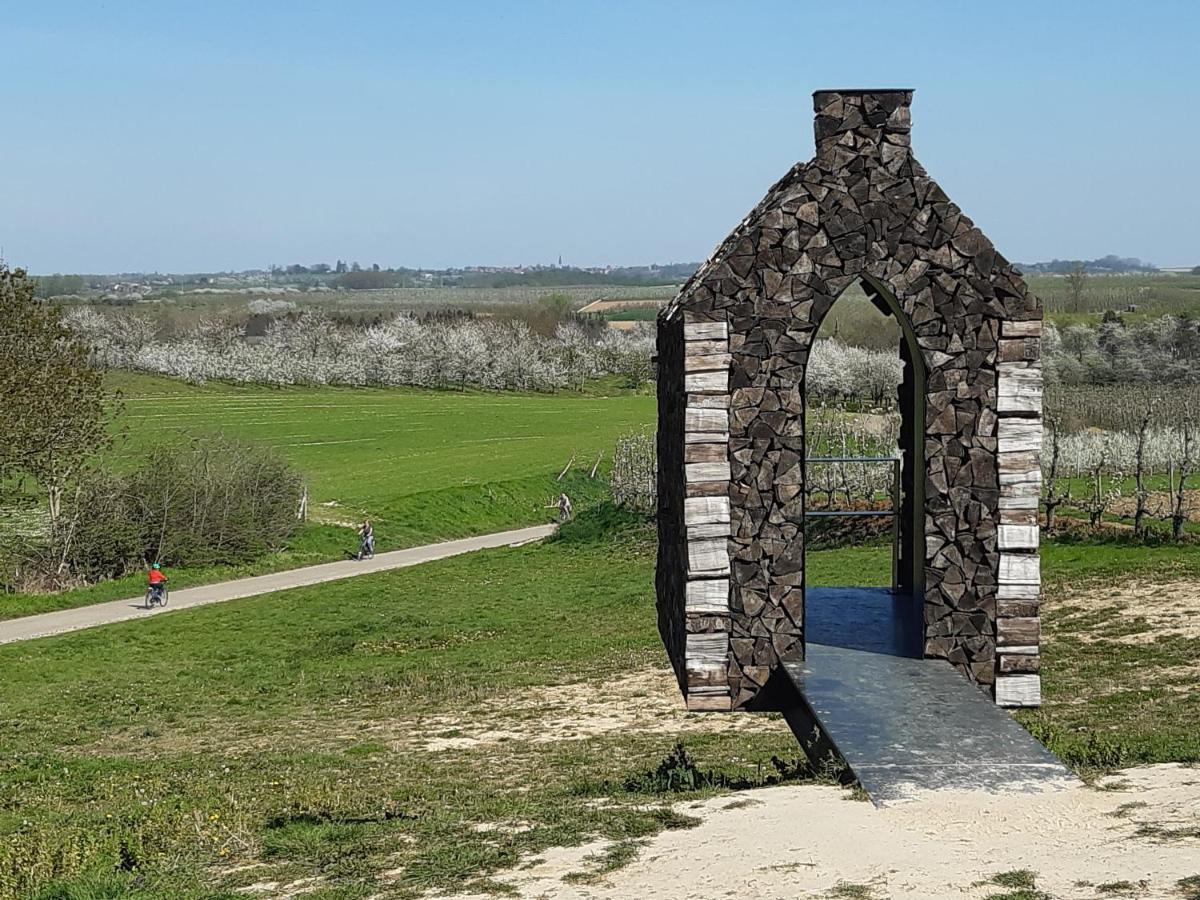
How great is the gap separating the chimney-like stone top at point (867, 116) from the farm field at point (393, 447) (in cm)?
2271

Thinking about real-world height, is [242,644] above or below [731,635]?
below

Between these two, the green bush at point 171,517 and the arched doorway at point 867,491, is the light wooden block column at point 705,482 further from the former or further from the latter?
the green bush at point 171,517

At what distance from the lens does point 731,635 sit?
11.6 meters

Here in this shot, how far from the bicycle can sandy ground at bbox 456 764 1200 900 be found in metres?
22.3

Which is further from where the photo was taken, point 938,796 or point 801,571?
point 801,571

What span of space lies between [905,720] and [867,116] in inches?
203

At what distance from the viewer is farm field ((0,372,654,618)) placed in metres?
38.8

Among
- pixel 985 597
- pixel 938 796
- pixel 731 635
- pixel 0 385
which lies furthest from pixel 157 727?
pixel 0 385

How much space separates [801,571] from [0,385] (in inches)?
905

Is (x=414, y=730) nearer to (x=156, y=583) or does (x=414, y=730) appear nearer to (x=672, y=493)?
(x=672, y=493)

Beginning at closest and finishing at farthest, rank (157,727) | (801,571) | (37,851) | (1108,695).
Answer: (37,851) < (801,571) < (1108,695) < (157,727)

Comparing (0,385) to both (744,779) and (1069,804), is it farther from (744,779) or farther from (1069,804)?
(1069,804)

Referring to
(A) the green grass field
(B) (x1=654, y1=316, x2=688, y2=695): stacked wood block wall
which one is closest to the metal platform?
(B) (x1=654, y1=316, x2=688, y2=695): stacked wood block wall

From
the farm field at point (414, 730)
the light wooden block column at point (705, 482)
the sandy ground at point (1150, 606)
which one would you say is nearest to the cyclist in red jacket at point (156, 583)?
the farm field at point (414, 730)
